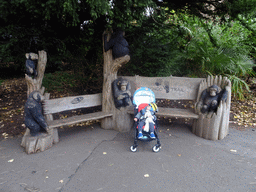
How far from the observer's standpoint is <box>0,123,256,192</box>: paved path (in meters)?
2.72

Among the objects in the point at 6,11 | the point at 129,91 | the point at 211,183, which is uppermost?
the point at 6,11

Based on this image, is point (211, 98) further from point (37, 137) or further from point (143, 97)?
point (37, 137)

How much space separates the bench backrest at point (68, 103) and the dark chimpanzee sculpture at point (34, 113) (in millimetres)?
226

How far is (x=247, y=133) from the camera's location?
459cm

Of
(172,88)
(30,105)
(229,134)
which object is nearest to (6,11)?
(30,105)

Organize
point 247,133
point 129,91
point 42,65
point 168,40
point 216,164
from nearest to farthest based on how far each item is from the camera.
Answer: point 216,164
point 42,65
point 129,91
point 247,133
point 168,40

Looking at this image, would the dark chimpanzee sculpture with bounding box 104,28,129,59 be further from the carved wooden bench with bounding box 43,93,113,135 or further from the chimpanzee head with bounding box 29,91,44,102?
the chimpanzee head with bounding box 29,91,44,102

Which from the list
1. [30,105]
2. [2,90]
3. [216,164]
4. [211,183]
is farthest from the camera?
[2,90]

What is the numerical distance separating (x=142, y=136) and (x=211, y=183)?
129cm

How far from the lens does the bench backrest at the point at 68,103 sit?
12.5ft

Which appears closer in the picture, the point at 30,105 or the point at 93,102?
the point at 30,105

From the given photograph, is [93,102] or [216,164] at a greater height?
[93,102]

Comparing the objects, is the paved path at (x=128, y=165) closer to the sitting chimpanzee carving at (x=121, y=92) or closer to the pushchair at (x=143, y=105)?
the pushchair at (x=143, y=105)

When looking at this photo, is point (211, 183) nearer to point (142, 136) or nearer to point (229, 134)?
point (142, 136)
